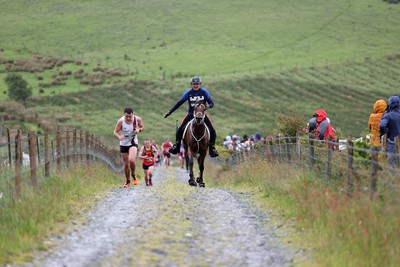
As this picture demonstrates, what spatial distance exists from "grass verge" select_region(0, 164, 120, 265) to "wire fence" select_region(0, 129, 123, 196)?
28 cm

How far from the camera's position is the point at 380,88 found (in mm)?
82688

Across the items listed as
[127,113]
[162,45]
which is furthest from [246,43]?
[127,113]

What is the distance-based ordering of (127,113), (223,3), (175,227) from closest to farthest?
(175,227) < (127,113) < (223,3)

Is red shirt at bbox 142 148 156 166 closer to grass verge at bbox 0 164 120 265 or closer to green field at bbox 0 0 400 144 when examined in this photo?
grass verge at bbox 0 164 120 265

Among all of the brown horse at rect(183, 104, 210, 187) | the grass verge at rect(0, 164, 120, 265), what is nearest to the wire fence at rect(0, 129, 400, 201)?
the grass verge at rect(0, 164, 120, 265)

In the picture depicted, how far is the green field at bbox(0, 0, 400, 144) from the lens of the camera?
7450 cm

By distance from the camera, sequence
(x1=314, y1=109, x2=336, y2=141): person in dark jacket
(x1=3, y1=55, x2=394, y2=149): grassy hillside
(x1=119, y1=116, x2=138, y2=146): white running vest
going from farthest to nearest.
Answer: (x1=3, y1=55, x2=394, y2=149): grassy hillside, (x1=119, y1=116, x2=138, y2=146): white running vest, (x1=314, y1=109, x2=336, y2=141): person in dark jacket

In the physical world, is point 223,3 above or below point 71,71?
above

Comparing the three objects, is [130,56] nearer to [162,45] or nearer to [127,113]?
[162,45]

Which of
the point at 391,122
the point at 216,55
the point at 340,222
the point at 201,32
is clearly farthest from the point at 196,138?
the point at 201,32

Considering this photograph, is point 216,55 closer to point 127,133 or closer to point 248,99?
point 248,99

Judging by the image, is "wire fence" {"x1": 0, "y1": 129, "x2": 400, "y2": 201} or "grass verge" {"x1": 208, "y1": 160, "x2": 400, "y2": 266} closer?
"grass verge" {"x1": 208, "y1": 160, "x2": 400, "y2": 266}

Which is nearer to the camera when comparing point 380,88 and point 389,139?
point 389,139

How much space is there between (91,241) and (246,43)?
4272 inches
